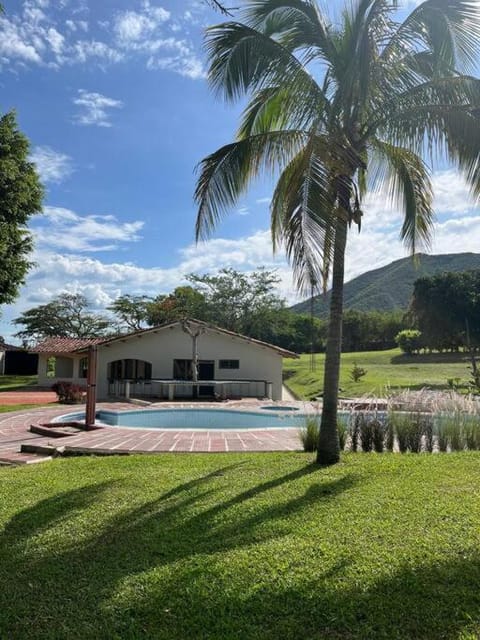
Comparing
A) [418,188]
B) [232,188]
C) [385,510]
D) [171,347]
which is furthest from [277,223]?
[171,347]

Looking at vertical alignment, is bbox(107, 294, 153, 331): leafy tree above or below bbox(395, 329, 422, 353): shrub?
above

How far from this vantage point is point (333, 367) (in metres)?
6.87

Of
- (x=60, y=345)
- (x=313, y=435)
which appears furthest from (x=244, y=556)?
(x=60, y=345)

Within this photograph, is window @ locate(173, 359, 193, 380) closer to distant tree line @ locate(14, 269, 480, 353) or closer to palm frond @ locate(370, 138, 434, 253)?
distant tree line @ locate(14, 269, 480, 353)

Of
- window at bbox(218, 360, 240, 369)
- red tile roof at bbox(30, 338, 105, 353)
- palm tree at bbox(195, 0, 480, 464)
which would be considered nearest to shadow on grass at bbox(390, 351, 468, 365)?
window at bbox(218, 360, 240, 369)

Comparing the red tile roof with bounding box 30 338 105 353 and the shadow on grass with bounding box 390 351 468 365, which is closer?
the red tile roof with bounding box 30 338 105 353

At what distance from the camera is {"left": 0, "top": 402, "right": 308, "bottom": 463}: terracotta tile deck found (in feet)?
28.4

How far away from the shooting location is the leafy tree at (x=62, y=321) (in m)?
49.3

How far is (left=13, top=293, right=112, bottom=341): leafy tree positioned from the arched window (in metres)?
24.9

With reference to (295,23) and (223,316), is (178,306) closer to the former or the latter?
(223,316)

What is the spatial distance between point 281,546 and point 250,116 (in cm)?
626

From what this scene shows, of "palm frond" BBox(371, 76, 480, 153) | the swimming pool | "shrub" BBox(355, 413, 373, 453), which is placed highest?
"palm frond" BBox(371, 76, 480, 153)

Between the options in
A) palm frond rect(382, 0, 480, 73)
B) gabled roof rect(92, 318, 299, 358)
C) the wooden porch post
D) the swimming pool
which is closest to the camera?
palm frond rect(382, 0, 480, 73)

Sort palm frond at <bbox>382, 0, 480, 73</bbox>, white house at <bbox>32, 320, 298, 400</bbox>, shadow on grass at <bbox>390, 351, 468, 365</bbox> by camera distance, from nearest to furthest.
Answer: palm frond at <bbox>382, 0, 480, 73</bbox>
white house at <bbox>32, 320, 298, 400</bbox>
shadow on grass at <bbox>390, 351, 468, 365</bbox>
